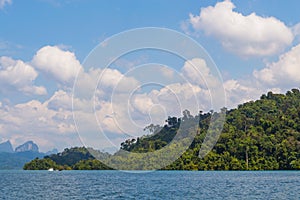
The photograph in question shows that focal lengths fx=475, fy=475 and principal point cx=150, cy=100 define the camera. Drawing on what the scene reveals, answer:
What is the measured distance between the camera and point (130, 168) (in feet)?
325

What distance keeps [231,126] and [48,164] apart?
59218 mm

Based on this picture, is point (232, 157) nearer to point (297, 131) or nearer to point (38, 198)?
point (297, 131)

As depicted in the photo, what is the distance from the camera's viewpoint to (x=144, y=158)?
102 meters

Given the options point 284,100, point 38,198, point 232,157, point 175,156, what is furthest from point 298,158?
point 38,198

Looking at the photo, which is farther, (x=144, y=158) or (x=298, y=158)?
(x=144, y=158)

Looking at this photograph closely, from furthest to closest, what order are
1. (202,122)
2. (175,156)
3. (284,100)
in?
(284,100) < (202,122) < (175,156)

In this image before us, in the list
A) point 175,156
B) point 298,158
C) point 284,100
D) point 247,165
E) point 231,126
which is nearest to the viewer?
point 298,158

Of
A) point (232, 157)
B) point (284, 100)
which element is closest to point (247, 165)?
point (232, 157)

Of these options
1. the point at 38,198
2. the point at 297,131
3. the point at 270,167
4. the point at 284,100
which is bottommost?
the point at 38,198

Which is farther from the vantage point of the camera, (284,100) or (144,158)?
(284,100)

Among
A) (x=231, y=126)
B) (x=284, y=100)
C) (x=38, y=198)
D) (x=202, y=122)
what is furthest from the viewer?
(x=284, y=100)

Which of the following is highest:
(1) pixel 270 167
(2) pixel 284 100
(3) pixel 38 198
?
(2) pixel 284 100

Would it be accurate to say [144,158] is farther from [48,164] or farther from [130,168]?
[48,164]

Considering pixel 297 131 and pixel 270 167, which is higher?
pixel 297 131
